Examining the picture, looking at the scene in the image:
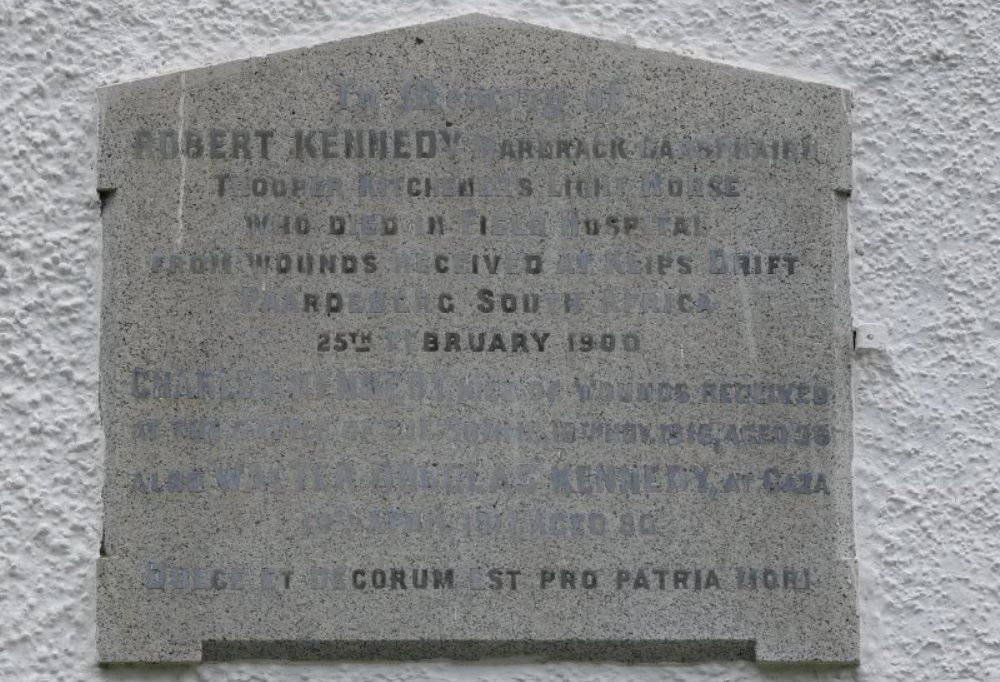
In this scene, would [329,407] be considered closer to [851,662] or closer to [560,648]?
[560,648]

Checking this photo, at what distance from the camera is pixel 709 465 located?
277 centimetres

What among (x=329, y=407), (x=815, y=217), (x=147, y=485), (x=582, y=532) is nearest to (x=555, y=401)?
(x=582, y=532)

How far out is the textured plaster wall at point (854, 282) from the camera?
277cm

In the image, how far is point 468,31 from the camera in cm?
289

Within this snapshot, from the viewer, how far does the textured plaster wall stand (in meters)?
2.77

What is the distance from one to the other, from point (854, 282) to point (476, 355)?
33.0 inches

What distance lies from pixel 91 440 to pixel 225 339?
355 mm

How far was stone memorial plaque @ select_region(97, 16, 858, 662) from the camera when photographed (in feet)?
8.98

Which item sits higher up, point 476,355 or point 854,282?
point 854,282

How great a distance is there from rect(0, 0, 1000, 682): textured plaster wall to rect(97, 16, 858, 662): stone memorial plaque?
0.07 metres

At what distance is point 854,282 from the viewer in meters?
2.86

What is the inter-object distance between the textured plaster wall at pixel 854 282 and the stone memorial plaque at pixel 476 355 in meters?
0.07

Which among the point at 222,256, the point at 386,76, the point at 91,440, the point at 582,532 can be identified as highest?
the point at 386,76

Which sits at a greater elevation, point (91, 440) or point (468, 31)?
point (468, 31)
